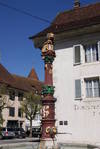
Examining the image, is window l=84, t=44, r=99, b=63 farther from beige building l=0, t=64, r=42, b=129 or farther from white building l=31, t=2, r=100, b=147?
beige building l=0, t=64, r=42, b=129

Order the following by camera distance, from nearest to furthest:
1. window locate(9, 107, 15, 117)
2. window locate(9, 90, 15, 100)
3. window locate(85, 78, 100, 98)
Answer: window locate(85, 78, 100, 98)
window locate(9, 90, 15, 100)
window locate(9, 107, 15, 117)

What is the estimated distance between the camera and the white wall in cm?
2064

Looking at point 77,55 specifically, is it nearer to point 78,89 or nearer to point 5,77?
point 78,89

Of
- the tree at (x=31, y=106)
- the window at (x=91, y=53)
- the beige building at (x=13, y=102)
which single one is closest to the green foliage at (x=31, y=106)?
the tree at (x=31, y=106)

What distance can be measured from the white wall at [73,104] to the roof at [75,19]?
155cm

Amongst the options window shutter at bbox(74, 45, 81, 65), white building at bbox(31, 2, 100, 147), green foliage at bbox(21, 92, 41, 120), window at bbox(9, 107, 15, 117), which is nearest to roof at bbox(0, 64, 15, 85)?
window at bbox(9, 107, 15, 117)

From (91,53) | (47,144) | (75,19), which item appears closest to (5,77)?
(75,19)

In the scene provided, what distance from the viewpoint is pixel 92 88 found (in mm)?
21328

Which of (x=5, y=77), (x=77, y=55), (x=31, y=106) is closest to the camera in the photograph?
(x=77, y=55)

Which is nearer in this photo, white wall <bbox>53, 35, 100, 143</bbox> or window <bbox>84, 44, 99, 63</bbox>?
white wall <bbox>53, 35, 100, 143</bbox>

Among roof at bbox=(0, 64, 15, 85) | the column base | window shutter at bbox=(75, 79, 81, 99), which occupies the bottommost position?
the column base

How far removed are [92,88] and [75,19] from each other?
6.69 m

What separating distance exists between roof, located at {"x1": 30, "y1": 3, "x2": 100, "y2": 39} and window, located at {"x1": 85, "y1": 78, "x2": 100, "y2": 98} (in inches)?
164

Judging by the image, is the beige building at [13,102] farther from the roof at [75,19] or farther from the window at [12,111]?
the roof at [75,19]
